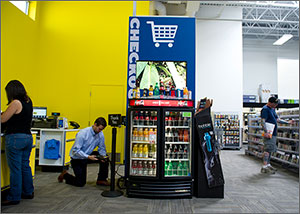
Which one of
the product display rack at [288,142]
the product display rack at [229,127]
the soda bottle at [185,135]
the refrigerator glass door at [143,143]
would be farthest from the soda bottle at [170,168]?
the product display rack at [229,127]

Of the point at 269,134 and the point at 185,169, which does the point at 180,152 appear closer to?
the point at 185,169

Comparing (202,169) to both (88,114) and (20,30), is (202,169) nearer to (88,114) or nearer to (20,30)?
(88,114)

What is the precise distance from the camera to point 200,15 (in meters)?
11.6

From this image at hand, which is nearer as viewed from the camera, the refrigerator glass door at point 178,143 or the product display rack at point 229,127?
the refrigerator glass door at point 178,143

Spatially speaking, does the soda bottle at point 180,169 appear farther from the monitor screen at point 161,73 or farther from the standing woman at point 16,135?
the standing woman at point 16,135

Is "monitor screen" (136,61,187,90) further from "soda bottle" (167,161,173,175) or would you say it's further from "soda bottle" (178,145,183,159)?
"soda bottle" (167,161,173,175)

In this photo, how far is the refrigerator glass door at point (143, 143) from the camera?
3477mm

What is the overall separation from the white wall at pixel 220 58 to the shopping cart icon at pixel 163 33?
7.36m

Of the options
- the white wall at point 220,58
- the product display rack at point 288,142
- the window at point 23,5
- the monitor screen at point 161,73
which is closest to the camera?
the monitor screen at point 161,73

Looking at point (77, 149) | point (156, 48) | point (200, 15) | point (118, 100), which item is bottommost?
point (77, 149)

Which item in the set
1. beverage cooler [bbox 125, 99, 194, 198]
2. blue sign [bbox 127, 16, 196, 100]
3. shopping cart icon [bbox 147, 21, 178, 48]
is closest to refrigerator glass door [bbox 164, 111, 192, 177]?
beverage cooler [bbox 125, 99, 194, 198]

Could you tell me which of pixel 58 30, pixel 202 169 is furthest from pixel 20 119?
pixel 58 30

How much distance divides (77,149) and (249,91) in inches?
541

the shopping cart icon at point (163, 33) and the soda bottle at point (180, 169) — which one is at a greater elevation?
the shopping cart icon at point (163, 33)
